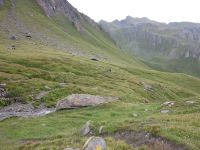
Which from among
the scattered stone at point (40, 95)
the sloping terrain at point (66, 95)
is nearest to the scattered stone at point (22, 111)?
the sloping terrain at point (66, 95)

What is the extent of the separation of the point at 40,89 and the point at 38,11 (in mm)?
138519

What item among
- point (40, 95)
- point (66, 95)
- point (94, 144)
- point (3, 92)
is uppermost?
point (94, 144)

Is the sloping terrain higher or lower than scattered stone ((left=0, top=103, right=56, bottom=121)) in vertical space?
higher

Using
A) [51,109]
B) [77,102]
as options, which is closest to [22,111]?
[51,109]

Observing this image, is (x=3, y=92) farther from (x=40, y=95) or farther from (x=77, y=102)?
(x=77, y=102)

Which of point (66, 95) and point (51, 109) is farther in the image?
point (66, 95)

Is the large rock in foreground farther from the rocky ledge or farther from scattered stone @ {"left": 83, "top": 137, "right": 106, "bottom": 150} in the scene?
scattered stone @ {"left": 83, "top": 137, "right": 106, "bottom": 150}

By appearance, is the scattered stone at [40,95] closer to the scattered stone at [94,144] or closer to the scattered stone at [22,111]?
the scattered stone at [22,111]

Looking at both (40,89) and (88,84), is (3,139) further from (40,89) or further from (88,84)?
(88,84)

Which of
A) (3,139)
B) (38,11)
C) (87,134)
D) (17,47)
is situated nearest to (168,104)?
(87,134)

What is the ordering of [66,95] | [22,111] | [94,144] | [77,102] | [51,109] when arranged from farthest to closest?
[66,95], [51,109], [22,111], [77,102], [94,144]

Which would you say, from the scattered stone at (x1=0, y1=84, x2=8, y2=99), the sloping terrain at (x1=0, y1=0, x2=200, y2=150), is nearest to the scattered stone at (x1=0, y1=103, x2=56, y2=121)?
the sloping terrain at (x1=0, y1=0, x2=200, y2=150)

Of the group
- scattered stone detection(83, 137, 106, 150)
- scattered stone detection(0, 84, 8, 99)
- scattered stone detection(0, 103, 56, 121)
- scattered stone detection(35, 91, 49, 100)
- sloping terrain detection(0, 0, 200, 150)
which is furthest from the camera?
scattered stone detection(0, 84, 8, 99)

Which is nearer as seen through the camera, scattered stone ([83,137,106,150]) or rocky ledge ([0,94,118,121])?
scattered stone ([83,137,106,150])
